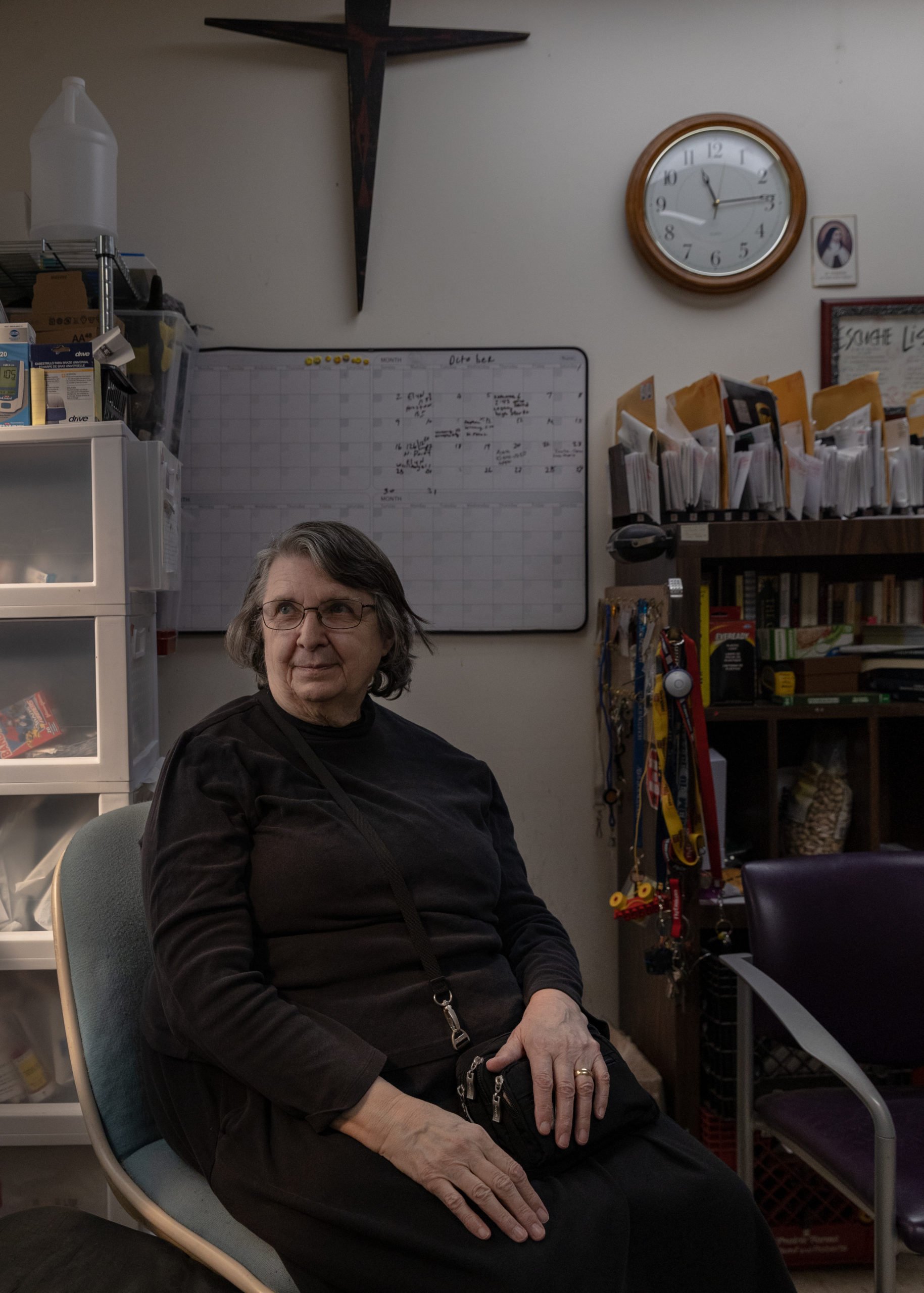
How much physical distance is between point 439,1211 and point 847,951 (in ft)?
3.11

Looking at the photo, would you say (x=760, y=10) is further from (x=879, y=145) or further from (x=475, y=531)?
(x=475, y=531)

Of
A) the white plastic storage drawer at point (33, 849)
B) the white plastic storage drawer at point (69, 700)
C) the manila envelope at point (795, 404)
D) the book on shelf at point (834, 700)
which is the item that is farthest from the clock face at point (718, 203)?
the white plastic storage drawer at point (33, 849)

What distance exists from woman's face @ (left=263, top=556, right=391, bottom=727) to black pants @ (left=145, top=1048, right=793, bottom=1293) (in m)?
0.54

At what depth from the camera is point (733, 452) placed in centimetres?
223

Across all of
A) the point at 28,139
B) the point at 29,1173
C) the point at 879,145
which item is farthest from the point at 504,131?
the point at 29,1173

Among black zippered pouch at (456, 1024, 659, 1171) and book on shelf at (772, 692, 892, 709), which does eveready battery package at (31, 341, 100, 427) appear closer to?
black zippered pouch at (456, 1024, 659, 1171)

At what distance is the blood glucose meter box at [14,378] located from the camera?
1.92m

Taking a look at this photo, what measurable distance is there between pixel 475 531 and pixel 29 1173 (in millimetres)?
1794

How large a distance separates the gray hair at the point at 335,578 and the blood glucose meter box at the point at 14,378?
707mm

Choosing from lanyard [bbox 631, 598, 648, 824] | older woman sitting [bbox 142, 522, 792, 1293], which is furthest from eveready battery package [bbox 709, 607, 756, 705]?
older woman sitting [bbox 142, 522, 792, 1293]

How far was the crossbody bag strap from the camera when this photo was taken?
1.32 m

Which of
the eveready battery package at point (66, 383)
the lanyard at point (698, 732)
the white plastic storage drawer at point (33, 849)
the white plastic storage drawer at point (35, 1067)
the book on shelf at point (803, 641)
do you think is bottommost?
the white plastic storage drawer at point (35, 1067)

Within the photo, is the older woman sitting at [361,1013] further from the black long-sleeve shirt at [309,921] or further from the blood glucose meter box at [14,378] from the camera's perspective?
the blood glucose meter box at [14,378]

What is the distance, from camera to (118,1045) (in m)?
1.34
